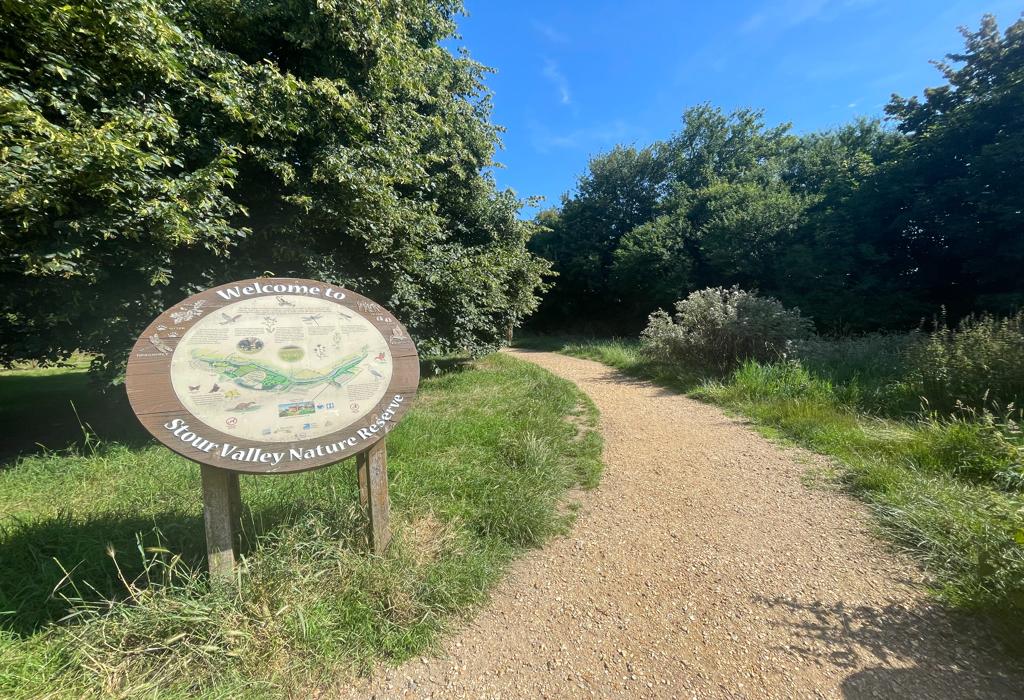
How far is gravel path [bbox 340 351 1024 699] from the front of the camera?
5.83ft

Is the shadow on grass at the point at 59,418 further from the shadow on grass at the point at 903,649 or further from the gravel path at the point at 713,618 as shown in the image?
the shadow on grass at the point at 903,649

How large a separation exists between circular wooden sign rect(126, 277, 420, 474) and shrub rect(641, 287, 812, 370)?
688 cm

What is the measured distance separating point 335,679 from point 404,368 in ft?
4.93

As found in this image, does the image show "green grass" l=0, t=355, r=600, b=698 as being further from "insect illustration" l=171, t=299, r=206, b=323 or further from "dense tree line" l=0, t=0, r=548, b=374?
"dense tree line" l=0, t=0, r=548, b=374

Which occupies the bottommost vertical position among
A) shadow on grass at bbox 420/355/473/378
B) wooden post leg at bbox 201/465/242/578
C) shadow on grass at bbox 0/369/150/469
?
shadow on grass at bbox 0/369/150/469

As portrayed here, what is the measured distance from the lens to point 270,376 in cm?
205

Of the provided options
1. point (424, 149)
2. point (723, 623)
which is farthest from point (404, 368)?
point (424, 149)

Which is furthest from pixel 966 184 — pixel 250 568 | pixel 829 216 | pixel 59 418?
pixel 59 418

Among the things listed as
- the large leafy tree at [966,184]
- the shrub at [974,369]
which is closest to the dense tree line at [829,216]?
the large leafy tree at [966,184]

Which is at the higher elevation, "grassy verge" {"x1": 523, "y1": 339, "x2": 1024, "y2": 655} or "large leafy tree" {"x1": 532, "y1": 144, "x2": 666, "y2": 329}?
"large leafy tree" {"x1": 532, "y1": 144, "x2": 666, "y2": 329}

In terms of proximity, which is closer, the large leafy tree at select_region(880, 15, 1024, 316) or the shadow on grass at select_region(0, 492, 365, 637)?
the shadow on grass at select_region(0, 492, 365, 637)

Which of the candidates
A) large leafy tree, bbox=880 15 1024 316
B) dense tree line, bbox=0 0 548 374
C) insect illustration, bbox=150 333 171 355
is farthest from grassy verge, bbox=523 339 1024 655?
large leafy tree, bbox=880 15 1024 316

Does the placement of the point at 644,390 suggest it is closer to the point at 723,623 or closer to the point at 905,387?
the point at 905,387

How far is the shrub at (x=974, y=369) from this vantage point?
441 cm
